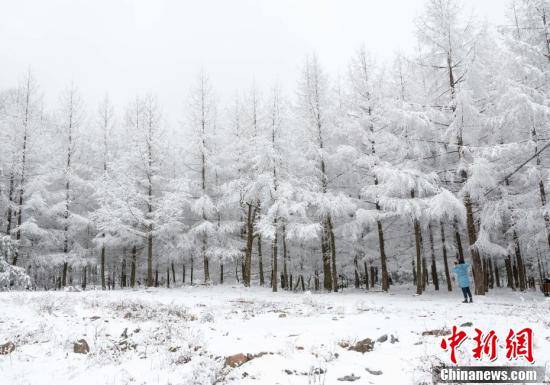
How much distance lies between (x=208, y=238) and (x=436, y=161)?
1507cm

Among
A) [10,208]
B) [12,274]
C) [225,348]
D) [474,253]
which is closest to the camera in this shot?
[225,348]

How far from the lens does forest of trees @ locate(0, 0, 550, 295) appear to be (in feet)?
57.3

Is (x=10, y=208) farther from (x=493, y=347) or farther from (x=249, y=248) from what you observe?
(x=493, y=347)

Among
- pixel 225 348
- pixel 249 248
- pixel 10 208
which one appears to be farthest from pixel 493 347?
pixel 10 208

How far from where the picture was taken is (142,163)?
25172mm

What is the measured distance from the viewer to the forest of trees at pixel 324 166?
57.3ft

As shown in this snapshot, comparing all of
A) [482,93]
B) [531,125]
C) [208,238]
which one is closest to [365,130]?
[482,93]

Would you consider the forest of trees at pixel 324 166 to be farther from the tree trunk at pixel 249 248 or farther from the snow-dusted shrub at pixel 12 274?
the snow-dusted shrub at pixel 12 274

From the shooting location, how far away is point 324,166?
901 inches

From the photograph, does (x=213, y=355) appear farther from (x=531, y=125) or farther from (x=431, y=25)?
(x=431, y=25)

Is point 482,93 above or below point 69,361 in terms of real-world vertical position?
above

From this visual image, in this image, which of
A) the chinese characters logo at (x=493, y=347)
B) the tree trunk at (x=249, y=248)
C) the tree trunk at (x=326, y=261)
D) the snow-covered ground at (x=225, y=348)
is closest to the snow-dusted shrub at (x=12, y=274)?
the snow-covered ground at (x=225, y=348)

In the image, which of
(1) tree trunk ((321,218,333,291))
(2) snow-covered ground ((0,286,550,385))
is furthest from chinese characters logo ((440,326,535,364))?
(1) tree trunk ((321,218,333,291))

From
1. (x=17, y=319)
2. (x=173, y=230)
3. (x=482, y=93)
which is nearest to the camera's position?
(x=17, y=319)
